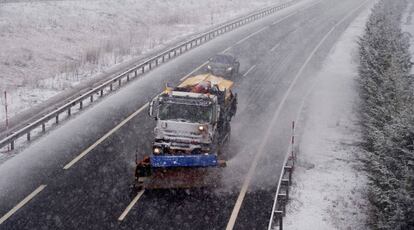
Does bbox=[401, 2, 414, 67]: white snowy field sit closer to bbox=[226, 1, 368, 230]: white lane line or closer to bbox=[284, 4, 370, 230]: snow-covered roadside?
bbox=[226, 1, 368, 230]: white lane line

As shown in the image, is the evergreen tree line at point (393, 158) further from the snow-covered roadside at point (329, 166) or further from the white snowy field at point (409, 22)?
the white snowy field at point (409, 22)

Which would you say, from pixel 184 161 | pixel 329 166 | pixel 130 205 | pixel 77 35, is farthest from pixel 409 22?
pixel 130 205

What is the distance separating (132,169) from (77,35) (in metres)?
29.7

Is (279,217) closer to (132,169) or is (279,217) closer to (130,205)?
A: (130,205)

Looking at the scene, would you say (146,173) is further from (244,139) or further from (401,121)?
(401,121)

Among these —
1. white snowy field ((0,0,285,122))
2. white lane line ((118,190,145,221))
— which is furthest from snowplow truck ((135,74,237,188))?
white snowy field ((0,0,285,122))

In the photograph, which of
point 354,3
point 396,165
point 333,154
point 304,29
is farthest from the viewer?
point 354,3

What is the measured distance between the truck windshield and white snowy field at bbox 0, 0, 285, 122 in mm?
9655

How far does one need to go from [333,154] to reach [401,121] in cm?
635

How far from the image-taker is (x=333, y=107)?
2672 centimetres

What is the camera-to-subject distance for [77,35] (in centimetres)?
4466

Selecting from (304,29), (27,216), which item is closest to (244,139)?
(27,216)

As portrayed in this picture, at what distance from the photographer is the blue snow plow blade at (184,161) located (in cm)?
1565

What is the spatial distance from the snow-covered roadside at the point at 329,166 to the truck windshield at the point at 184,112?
12.3 ft
